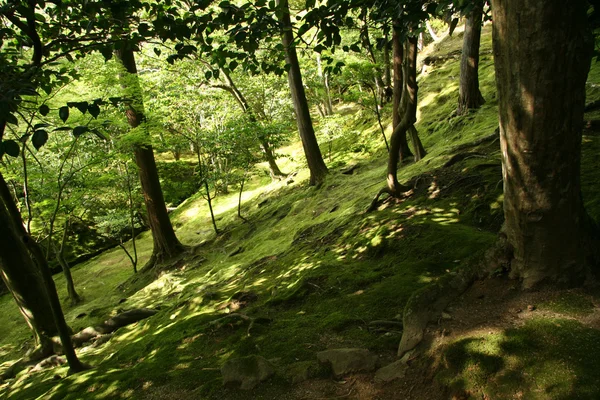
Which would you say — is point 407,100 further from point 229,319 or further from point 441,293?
point 229,319

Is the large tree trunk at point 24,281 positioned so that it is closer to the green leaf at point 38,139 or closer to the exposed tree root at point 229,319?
the exposed tree root at point 229,319

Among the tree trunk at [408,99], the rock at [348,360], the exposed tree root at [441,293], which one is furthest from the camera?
the tree trunk at [408,99]

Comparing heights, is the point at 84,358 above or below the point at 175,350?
below

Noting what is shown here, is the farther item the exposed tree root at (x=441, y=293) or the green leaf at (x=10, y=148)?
the exposed tree root at (x=441, y=293)

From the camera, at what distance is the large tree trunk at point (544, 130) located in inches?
78.7

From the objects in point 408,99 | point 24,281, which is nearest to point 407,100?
point 408,99

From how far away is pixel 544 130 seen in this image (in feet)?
6.97

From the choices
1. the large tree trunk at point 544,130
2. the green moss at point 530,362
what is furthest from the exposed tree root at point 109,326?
the large tree trunk at point 544,130

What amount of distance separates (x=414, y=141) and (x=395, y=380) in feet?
24.3

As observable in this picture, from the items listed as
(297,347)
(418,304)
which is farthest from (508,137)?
(297,347)

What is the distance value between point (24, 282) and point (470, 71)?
1082 centimetres

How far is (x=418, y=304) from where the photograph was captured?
289 cm

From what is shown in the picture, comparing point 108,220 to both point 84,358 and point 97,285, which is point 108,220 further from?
point 84,358

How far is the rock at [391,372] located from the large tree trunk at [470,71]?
9.38 meters
